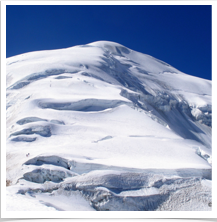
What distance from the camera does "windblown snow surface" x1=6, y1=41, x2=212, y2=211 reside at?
898cm

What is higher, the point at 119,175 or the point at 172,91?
the point at 172,91

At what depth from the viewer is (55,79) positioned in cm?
2325

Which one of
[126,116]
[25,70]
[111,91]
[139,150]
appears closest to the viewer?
[139,150]

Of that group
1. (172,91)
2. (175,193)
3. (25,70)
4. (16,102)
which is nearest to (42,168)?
(175,193)

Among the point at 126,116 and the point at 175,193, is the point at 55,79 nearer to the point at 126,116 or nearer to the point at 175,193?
the point at 126,116

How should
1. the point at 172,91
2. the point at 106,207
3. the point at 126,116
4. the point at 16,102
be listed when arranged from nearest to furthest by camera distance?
the point at 106,207 < the point at 126,116 < the point at 16,102 < the point at 172,91

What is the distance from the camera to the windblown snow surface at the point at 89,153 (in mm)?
8984

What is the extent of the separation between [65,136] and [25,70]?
1422 centimetres

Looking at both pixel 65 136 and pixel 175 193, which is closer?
pixel 175 193

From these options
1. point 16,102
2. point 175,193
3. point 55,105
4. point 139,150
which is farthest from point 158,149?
point 16,102

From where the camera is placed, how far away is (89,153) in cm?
1125

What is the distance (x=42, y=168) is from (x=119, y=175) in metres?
2.88

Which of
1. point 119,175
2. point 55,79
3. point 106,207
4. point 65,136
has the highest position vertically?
point 55,79

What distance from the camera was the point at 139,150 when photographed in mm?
12109
